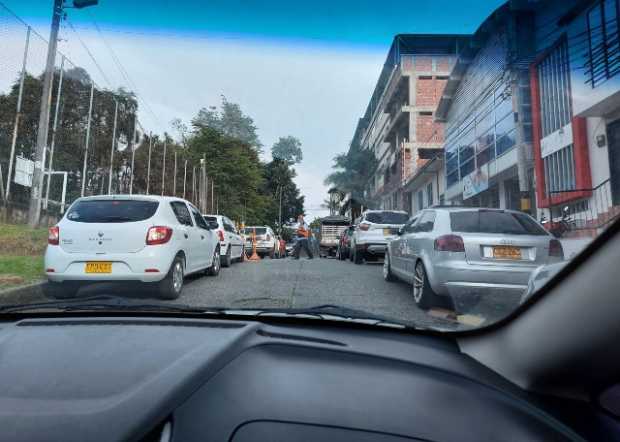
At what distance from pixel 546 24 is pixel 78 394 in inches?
77.3

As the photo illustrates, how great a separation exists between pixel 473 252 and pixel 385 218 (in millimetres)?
9702

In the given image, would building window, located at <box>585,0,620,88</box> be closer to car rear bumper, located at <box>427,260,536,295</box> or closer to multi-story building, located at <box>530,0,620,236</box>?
multi-story building, located at <box>530,0,620,236</box>

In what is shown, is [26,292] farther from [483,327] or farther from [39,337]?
[483,327]

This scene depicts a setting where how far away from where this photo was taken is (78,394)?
1377 mm

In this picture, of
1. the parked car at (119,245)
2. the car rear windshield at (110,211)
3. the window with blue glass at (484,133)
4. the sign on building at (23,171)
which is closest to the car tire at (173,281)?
the parked car at (119,245)

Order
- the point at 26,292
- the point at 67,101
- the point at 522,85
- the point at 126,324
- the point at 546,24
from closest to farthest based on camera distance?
the point at 546,24 < the point at 522,85 < the point at 126,324 < the point at 26,292 < the point at 67,101

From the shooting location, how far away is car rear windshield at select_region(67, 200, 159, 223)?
583cm

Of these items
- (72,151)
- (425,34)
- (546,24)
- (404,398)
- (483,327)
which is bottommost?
(404,398)

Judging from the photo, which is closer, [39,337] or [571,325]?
[571,325]

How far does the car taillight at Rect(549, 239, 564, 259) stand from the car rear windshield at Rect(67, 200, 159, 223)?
526 centimetres

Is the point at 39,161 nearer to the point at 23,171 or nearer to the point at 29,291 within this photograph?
the point at 23,171

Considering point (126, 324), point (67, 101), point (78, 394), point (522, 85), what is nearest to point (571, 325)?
point (522, 85)

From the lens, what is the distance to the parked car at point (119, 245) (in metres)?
5.15

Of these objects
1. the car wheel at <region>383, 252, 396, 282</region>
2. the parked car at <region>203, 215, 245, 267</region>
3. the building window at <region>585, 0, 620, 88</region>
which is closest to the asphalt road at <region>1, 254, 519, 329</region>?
the car wheel at <region>383, 252, 396, 282</region>
